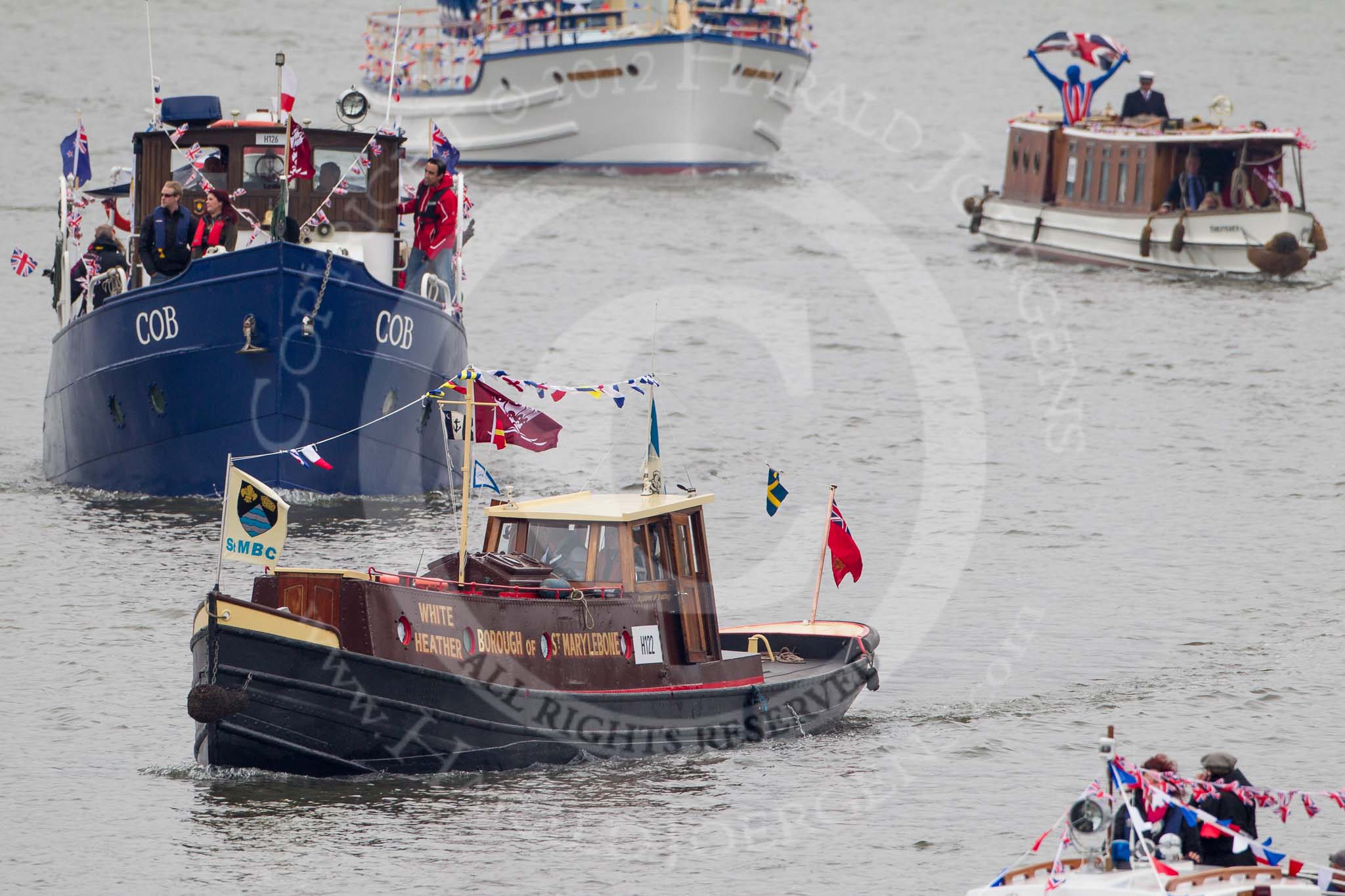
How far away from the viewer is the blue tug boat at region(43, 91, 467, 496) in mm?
25188

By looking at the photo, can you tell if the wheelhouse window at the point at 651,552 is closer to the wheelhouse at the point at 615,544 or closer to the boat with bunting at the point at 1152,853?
the wheelhouse at the point at 615,544

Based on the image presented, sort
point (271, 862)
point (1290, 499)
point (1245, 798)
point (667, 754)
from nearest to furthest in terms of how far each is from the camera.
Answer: point (1245, 798), point (271, 862), point (667, 754), point (1290, 499)

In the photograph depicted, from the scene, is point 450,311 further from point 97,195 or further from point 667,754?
point 667,754

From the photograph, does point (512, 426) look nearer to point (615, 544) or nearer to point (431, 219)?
point (615, 544)

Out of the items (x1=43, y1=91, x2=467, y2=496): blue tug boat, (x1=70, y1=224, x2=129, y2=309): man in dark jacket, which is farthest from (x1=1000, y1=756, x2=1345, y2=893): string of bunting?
(x1=70, y1=224, x2=129, y2=309): man in dark jacket

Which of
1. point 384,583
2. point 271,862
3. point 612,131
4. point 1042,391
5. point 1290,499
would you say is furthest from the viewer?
point 612,131

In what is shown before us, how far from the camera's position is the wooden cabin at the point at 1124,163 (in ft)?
147

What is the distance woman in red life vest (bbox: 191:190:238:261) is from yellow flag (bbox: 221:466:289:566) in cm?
1039

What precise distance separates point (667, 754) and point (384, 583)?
2.97m

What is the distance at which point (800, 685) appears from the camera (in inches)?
711

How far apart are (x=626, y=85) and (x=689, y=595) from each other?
156ft

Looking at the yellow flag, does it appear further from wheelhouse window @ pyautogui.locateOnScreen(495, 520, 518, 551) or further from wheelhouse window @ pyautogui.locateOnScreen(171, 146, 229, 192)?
wheelhouse window @ pyautogui.locateOnScreen(171, 146, 229, 192)

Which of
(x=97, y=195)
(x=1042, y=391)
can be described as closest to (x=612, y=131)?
(x=1042, y=391)

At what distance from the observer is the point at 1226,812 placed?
12.8m
